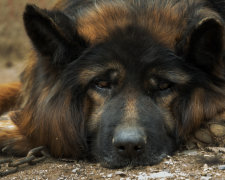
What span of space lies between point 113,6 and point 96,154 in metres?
1.41

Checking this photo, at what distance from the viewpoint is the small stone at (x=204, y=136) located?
388 cm

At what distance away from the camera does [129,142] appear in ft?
10.8

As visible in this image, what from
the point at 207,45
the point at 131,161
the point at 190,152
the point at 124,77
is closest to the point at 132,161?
the point at 131,161

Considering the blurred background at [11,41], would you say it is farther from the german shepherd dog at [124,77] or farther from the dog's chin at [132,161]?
the dog's chin at [132,161]

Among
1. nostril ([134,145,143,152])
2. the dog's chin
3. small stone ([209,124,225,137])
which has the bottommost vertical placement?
the dog's chin

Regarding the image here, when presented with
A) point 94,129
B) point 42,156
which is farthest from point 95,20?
point 42,156

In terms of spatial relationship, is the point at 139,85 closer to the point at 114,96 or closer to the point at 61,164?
the point at 114,96

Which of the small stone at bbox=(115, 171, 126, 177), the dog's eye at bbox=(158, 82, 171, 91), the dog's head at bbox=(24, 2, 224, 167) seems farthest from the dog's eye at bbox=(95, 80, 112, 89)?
the small stone at bbox=(115, 171, 126, 177)

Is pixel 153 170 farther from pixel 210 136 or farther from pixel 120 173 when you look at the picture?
pixel 210 136

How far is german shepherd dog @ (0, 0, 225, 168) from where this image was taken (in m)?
3.65

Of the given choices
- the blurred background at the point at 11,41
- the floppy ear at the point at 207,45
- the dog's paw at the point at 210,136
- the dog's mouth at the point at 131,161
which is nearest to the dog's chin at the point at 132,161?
the dog's mouth at the point at 131,161

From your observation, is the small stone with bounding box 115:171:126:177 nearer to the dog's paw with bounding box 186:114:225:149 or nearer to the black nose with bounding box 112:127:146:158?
the black nose with bounding box 112:127:146:158

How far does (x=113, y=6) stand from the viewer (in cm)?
411

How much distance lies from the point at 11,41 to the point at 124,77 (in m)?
6.08
